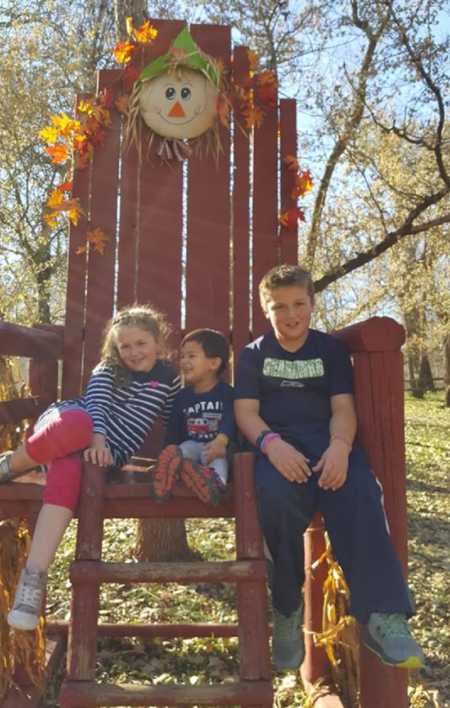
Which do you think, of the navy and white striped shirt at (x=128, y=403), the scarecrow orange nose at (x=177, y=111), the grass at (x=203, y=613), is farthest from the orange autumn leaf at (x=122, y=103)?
the grass at (x=203, y=613)

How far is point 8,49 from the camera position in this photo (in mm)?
8789

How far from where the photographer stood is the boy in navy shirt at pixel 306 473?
1.98 meters

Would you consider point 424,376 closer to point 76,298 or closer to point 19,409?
point 76,298

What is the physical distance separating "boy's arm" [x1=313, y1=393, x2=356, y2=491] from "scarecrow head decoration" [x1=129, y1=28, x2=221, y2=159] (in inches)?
75.4

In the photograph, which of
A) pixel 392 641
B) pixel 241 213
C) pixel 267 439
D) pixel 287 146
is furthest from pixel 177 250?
pixel 392 641

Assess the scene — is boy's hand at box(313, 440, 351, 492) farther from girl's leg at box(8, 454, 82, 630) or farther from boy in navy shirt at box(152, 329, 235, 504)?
girl's leg at box(8, 454, 82, 630)

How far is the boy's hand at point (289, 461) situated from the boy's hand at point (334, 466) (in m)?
0.04

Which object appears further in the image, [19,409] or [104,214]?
[104,214]

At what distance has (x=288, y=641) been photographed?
2174 mm

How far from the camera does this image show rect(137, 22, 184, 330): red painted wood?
11.9 feet

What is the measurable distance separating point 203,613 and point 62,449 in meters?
1.88

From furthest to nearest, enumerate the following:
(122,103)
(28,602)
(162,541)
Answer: (162,541), (122,103), (28,602)

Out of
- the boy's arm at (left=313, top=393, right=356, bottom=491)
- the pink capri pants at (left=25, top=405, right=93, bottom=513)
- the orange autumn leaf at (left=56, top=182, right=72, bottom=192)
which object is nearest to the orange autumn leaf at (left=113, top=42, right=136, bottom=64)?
the orange autumn leaf at (left=56, top=182, right=72, bottom=192)

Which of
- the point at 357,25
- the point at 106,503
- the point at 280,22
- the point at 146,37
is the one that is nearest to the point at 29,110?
the point at 280,22
